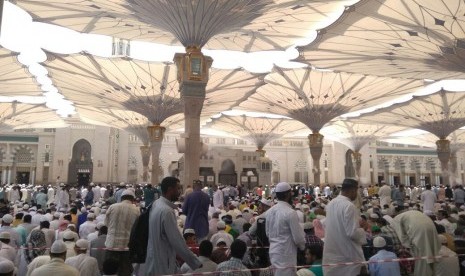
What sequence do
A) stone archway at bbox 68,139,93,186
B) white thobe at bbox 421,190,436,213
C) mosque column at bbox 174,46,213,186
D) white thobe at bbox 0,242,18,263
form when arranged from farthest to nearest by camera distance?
stone archway at bbox 68,139,93,186 < white thobe at bbox 421,190,436,213 < mosque column at bbox 174,46,213,186 < white thobe at bbox 0,242,18,263

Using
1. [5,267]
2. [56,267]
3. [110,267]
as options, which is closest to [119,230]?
[110,267]

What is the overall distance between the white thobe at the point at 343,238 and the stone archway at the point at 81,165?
39355mm

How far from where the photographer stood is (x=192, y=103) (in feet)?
41.0

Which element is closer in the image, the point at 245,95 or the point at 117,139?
the point at 245,95

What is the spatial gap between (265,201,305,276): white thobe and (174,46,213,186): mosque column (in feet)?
27.3

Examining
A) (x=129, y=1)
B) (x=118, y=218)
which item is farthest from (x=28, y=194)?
(x=118, y=218)

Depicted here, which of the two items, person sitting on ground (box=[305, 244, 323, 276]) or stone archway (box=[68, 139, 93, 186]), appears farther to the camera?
stone archway (box=[68, 139, 93, 186])

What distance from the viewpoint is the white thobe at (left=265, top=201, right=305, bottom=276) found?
4191mm

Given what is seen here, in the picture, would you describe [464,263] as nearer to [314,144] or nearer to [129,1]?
[129,1]

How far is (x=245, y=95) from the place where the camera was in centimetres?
2466

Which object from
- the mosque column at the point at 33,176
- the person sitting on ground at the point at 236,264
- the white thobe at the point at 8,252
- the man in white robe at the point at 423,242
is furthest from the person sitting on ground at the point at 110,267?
the mosque column at the point at 33,176

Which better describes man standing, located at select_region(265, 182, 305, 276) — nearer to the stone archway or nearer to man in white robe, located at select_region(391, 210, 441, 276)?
man in white robe, located at select_region(391, 210, 441, 276)

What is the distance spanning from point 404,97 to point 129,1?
21041mm

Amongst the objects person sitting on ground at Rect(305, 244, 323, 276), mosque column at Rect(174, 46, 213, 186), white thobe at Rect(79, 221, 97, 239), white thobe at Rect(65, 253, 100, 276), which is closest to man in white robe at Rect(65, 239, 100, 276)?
white thobe at Rect(65, 253, 100, 276)
